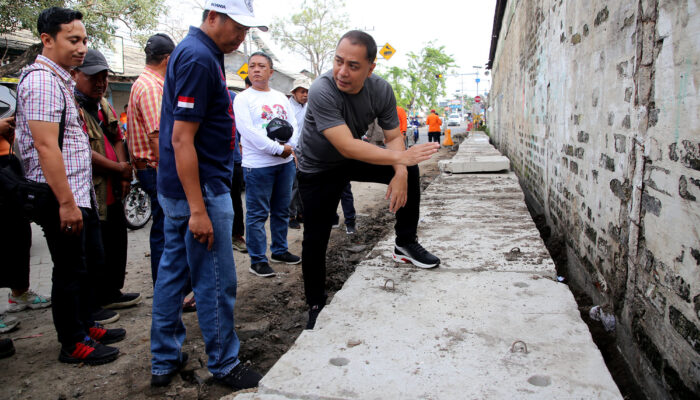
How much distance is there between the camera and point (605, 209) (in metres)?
2.88

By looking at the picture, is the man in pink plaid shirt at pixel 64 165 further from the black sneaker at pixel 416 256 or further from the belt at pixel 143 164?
the black sneaker at pixel 416 256

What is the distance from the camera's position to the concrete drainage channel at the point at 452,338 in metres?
1.67

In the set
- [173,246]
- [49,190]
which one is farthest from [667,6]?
[49,190]

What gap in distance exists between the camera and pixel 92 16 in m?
12.6

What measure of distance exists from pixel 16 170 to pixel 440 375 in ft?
9.36

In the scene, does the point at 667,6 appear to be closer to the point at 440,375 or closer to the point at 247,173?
the point at 440,375

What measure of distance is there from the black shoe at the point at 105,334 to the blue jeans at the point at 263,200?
143 cm

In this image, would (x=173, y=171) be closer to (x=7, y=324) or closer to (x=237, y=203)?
(x=7, y=324)

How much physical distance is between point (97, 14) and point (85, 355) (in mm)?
13484

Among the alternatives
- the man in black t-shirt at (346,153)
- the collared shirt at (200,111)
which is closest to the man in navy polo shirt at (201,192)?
the collared shirt at (200,111)

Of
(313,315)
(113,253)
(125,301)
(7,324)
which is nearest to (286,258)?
(125,301)

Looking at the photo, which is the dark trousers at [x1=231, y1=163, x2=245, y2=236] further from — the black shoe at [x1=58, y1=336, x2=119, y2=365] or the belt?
the black shoe at [x1=58, y1=336, x2=119, y2=365]

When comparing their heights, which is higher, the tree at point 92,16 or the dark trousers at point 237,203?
the tree at point 92,16

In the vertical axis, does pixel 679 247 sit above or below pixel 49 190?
below
